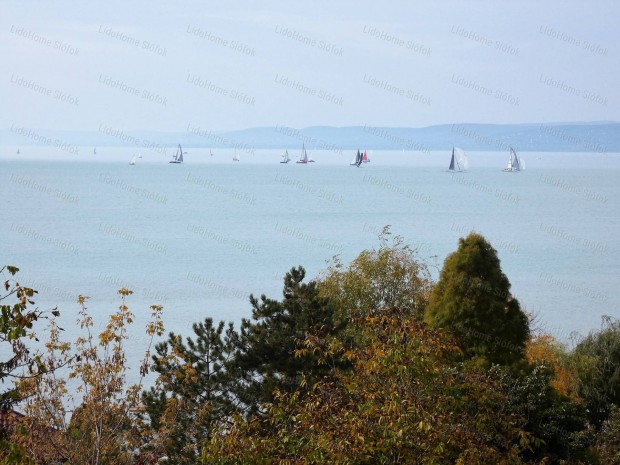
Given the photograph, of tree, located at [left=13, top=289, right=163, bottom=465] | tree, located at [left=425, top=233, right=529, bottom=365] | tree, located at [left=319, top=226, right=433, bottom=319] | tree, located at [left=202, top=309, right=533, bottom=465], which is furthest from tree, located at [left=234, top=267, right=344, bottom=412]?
tree, located at [left=319, top=226, right=433, bottom=319]

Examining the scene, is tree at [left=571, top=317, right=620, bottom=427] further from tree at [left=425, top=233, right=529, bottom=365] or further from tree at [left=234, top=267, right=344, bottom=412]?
tree at [left=234, top=267, right=344, bottom=412]

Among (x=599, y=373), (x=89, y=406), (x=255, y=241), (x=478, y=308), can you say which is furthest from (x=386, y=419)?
(x=255, y=241)

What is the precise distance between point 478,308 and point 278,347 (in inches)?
204

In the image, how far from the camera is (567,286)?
83.1 m

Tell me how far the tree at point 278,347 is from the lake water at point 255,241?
29.5m

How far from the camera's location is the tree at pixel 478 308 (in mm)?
22578

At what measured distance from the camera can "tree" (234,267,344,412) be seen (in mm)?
20359

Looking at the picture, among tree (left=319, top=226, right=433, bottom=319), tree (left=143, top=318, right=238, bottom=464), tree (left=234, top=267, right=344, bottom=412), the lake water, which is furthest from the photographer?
the lake water

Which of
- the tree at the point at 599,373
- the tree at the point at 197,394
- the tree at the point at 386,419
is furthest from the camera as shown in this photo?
the tree at the point at 599,373

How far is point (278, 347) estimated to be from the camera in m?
20.9

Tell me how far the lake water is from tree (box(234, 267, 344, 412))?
2952 cm

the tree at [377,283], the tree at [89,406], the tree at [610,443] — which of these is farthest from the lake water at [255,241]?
the tree at [89,406]

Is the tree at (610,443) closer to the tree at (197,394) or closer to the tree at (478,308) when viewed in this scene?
the tree at (478,308)

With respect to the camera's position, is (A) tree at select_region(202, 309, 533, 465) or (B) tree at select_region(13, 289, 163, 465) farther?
(B) tree at select_region(13, 289, 163, 465)
